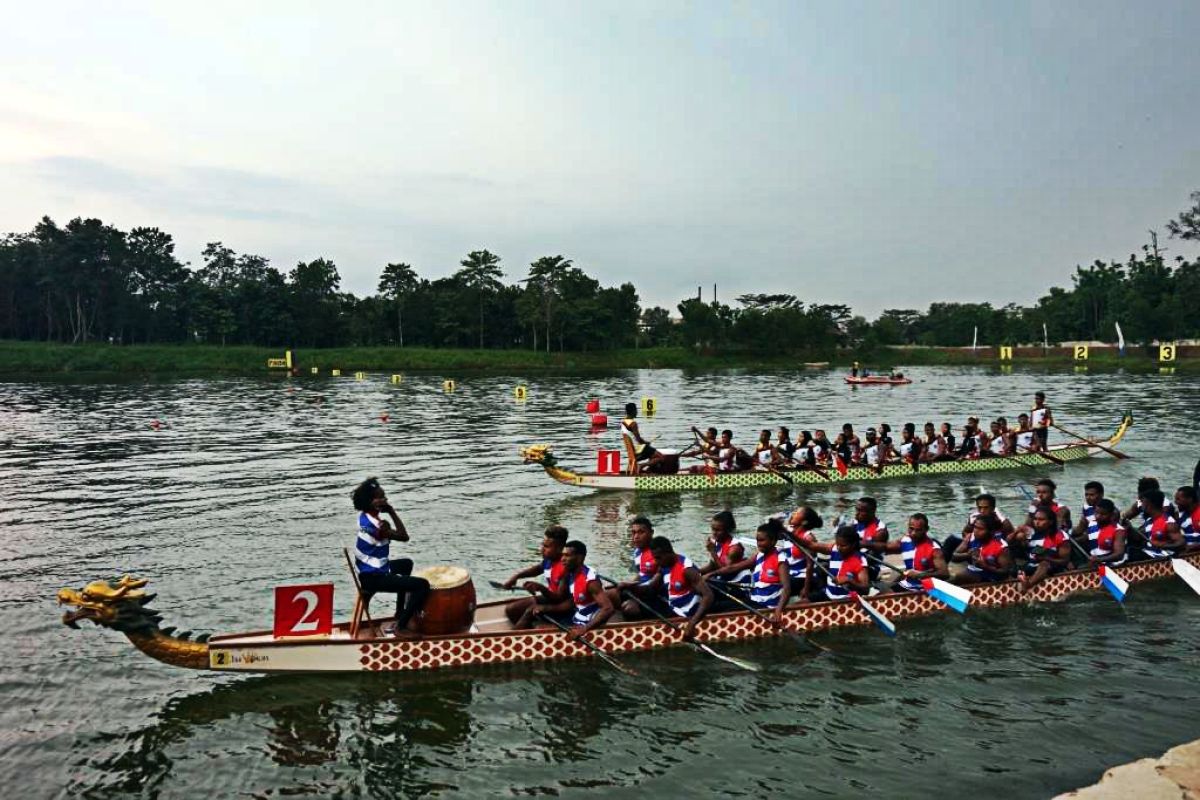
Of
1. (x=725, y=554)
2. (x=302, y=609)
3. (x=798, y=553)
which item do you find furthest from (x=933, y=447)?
(x=302, y=609)

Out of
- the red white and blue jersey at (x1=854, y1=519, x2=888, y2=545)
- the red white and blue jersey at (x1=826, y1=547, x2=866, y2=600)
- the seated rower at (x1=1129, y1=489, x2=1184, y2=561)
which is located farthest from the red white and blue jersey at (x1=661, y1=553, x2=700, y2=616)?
the seated rower at (x1=1129, y1=489, x2=1184, y2=561)

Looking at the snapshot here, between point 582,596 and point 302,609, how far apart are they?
335 centimetres

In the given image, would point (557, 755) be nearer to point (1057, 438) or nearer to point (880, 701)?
point (880, 701)

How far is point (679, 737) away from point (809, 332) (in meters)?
101

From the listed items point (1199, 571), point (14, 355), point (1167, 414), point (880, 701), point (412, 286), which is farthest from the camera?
point (412, 286)

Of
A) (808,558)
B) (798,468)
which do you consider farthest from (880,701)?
(798,468)

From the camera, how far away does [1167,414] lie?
4003 cm

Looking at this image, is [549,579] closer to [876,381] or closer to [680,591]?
[680,591]

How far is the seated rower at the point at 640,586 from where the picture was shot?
10.7m

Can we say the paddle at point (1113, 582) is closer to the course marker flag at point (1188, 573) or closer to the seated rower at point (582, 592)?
the course marker flag at point (1188, 573)

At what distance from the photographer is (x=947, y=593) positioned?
11.6m

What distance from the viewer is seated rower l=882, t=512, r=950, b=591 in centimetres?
1187

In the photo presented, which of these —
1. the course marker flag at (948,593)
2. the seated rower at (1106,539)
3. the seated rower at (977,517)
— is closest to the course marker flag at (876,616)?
the course marker flag at (948,593)

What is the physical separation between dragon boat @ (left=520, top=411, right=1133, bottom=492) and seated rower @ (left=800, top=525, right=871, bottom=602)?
10.1m
